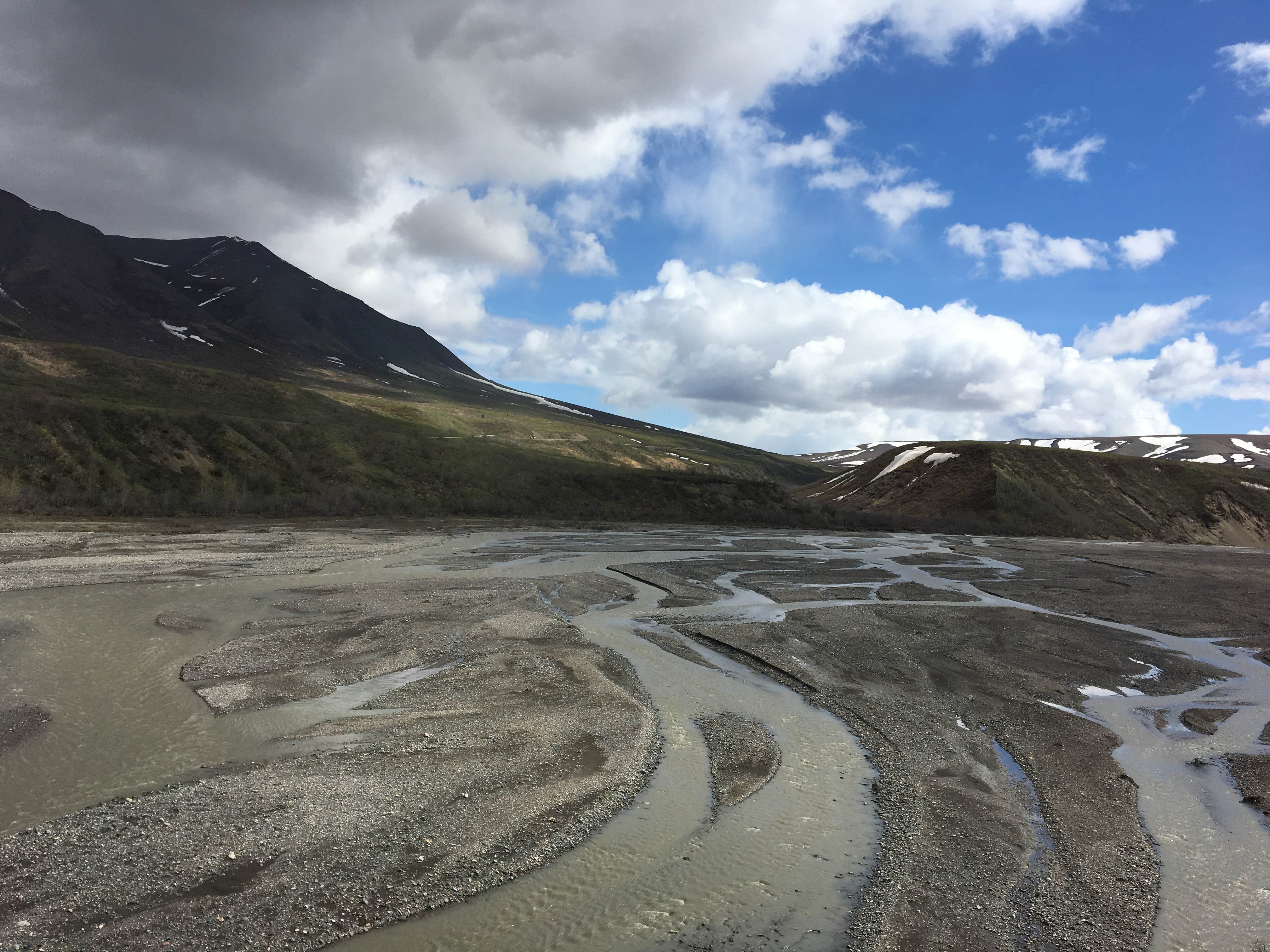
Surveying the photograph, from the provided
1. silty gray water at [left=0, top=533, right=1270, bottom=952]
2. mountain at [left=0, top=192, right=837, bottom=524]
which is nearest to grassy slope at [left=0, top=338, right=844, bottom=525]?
mountain at [left=0, top=192, right=837, bottom=524]

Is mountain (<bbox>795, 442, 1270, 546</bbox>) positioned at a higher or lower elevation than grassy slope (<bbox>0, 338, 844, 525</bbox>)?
higher

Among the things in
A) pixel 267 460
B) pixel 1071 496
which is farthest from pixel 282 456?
pixel 1071 496

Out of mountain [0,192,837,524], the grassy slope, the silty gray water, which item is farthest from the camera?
mountain [0,192,837,524]

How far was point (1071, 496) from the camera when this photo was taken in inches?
3492

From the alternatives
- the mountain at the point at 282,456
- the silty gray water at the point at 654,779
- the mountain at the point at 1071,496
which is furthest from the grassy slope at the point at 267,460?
the silty gray water at the point at 654,779

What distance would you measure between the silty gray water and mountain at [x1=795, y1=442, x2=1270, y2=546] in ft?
221

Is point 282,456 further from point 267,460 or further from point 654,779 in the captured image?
point 654,779

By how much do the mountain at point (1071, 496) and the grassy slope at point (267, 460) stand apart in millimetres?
18295

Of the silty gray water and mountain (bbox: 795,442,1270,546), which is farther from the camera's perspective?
mountain (bbox: 795,442,1270,546)

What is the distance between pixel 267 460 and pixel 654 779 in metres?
66.3

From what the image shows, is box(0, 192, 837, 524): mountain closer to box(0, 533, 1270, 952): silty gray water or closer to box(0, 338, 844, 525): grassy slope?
box(0, 338, 844, 525): grassy slope

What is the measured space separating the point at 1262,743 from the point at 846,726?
324 inches

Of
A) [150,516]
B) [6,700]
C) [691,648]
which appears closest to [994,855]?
[691,648]

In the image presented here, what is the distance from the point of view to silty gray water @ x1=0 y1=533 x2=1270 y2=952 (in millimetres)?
7734
